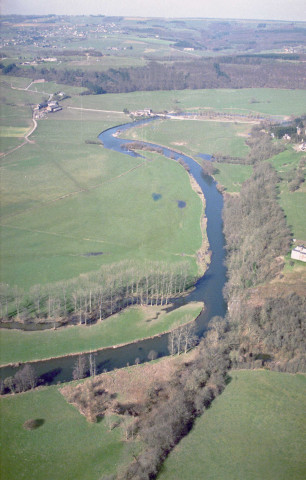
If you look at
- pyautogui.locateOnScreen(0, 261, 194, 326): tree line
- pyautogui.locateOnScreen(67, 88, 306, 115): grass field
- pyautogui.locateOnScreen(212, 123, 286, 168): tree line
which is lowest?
pyautogui.locateOnScreen(0, 261, 194, 326): tree line

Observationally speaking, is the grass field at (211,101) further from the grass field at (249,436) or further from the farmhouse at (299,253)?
the grass field at (249,436)

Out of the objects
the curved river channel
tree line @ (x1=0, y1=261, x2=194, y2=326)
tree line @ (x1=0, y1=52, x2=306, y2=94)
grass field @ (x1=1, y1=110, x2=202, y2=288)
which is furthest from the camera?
tree line @ (x1=0, y1=52, x2=306, y2=94)

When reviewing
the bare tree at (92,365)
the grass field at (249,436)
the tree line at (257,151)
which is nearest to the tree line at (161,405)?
the bare tree at (92,365)

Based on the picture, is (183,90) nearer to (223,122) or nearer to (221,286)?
(223,122)

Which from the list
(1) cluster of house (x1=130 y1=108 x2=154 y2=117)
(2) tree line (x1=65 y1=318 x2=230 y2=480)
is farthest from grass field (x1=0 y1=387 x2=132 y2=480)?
(1) cluster of house (x1=130 y1=108 x2=154 y2=117)

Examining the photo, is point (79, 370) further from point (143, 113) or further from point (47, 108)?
point (143, 113)

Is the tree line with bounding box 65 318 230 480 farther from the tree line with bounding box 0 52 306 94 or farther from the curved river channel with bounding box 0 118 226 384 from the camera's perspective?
the tree line with bounding box 0 52 306 94
